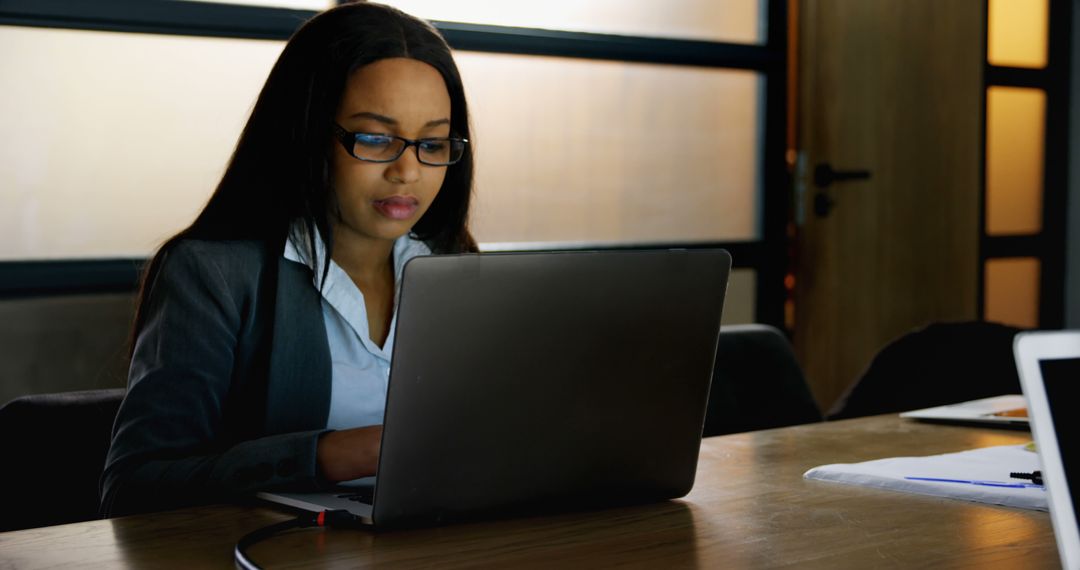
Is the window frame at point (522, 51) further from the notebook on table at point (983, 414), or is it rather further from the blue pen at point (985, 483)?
the blue pen at point (985, 483)

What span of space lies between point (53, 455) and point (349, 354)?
0.38m

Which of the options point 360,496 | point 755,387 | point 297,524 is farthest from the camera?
point 755,387

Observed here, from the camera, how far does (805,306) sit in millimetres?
4320

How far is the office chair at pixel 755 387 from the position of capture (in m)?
2.19

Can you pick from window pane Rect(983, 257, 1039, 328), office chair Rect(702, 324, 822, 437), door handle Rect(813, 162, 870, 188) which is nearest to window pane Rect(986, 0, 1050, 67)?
window pane Rect(983, 257, 1039, 328)

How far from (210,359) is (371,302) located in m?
0.30

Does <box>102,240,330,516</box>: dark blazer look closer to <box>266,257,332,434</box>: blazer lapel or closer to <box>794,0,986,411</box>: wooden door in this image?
<box>266,257,332,434</box>: blazer lapel

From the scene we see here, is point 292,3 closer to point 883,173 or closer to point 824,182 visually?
point 824,182

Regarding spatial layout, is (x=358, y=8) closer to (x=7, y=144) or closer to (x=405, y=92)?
(x=405, y=92)

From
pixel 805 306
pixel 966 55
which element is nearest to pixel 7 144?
pixel 805 306

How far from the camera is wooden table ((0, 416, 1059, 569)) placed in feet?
3.60

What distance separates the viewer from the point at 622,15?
395 centimetres

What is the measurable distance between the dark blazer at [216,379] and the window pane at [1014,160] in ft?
12.8

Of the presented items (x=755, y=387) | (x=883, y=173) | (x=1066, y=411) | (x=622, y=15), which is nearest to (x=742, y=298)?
(x=883, y=173)
